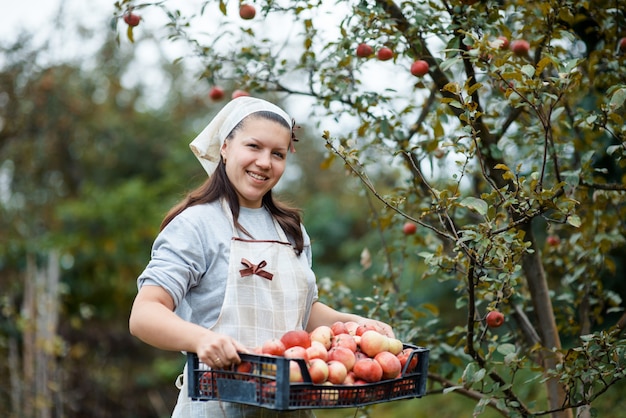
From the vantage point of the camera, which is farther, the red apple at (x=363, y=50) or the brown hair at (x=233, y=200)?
→ the red apple at (x=363, y=50)

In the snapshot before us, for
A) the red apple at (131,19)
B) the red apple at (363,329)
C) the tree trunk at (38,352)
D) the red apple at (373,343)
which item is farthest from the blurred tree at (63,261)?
the red apple at (373,343)

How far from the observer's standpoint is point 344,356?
1.67m

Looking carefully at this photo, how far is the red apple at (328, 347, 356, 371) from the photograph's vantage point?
1.66 m

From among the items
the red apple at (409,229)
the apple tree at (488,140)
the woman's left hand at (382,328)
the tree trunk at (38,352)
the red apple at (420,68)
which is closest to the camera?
the woman's left hand at (382,328)

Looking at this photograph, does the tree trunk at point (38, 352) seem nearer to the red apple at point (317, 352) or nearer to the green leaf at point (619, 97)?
the red apple at point (317, 352)

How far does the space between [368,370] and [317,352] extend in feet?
0.39

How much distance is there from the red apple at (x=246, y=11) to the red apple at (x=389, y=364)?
59.3 inches

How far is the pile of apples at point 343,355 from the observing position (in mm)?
1593

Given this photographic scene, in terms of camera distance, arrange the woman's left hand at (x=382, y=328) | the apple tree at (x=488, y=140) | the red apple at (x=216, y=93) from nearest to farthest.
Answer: the woman's left hand at (x=382, y=328)
the apple tree at (x=488, y=140)
the red apple at (x=216, y=93)

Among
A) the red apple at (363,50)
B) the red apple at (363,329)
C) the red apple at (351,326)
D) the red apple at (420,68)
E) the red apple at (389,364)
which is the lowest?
the red apple at (389,364)

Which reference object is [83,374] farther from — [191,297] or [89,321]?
[191,297]

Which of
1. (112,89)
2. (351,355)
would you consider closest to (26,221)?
(112,89)

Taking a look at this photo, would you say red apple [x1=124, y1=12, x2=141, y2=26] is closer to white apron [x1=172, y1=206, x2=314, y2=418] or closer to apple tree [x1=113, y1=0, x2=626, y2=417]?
apple tree [x1=113, y1=0, x2=626, y2=417]

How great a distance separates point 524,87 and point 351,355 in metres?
0.86
